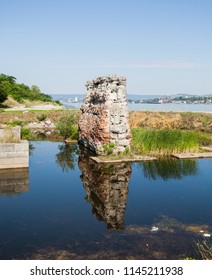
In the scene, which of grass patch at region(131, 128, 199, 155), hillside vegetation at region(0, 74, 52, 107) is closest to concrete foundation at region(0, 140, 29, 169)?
grass patch at region(131, 128, 199, 155)

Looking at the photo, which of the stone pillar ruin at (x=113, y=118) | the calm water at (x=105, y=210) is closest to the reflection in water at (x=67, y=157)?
the calm water at (x=105, y=210)

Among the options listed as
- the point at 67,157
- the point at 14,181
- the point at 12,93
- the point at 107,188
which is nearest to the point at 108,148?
the point at 67,157

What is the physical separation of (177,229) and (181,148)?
41.4ft

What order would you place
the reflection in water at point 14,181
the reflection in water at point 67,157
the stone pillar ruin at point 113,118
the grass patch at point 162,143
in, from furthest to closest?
1. the grass patch at point 162,143
2. the stone pillar ruin at point 113,118
3. the reflection in water at point 67,157
4. the reflection in water at point 14,181

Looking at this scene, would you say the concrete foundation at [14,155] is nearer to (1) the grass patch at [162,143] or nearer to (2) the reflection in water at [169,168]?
(2) the reflection in water at [169,168]

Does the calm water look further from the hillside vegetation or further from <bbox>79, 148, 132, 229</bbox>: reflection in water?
the hillside vegetation

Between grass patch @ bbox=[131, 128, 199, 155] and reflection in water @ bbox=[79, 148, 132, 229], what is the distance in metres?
3.75

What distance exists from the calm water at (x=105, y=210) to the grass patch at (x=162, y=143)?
297cm

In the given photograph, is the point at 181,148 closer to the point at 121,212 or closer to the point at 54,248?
the point at 121,212

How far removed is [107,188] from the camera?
14.2 meters

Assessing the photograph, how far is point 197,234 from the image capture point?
31.9 feet

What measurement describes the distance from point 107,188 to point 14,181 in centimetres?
416

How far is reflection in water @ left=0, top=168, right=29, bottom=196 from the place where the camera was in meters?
Answer: 13.7

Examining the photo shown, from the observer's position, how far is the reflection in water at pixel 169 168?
54.5 feet
